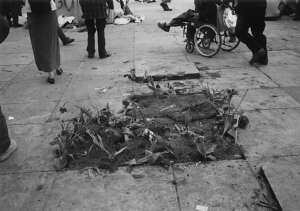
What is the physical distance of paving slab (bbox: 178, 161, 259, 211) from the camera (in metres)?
2.86

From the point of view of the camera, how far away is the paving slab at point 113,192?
2.92m

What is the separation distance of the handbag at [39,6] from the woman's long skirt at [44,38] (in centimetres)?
12

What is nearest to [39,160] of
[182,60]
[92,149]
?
[92,149]

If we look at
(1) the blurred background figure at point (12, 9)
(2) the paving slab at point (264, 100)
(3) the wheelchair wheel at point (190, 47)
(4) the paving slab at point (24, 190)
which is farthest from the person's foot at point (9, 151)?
(1) the blurred background figure at point (12, 9)

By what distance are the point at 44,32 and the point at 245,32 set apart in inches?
142

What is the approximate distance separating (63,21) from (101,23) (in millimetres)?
5618

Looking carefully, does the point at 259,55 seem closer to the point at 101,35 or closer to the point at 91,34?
the point at 101,35

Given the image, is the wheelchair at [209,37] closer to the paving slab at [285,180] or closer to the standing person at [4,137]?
the paving slab at [285,180]

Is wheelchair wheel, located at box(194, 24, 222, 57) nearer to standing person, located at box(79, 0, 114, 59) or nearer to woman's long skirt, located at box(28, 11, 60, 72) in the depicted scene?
standing person, located at box(79, 0, 114, 59)

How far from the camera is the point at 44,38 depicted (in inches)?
233

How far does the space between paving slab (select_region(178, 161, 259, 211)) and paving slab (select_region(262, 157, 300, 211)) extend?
0.52ft

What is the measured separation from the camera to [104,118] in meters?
4.29

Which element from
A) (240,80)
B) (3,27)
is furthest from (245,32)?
(3,27)

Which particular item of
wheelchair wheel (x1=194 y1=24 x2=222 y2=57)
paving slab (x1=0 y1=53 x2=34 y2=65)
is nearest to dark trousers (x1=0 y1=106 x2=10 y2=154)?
paving slab (x1=0 y1=53 x2=34 y2=65)
